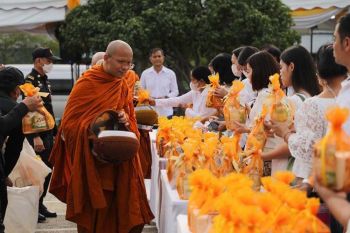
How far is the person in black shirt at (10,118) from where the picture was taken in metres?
4.05

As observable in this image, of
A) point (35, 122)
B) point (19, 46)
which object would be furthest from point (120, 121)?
point (19, 46)

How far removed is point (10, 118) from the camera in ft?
13.2

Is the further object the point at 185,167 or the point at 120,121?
the point at 120,121

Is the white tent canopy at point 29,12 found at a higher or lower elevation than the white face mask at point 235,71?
higher

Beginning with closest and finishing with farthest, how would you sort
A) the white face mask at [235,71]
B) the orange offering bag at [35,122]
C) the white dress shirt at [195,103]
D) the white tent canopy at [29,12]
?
the orange offering bag at [35,122], the white face mask at [235,71], the white dress shirt at [195,103], the white tent canopy at [29,12]

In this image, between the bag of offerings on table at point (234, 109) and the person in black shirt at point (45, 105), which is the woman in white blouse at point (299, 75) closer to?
Result: the bag of offerings on table at point (234, 109)

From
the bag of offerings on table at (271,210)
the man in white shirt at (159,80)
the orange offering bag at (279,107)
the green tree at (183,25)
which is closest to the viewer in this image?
the bag of offerings on table at (271,210)

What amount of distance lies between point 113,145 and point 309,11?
29.0 ft

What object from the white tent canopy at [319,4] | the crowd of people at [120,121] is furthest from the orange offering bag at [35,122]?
the white tent canopy at [319,4]

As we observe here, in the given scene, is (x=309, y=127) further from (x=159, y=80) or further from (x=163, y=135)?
(x=159, y=80)

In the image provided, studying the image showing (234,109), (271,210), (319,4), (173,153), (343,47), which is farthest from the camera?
(319,4)

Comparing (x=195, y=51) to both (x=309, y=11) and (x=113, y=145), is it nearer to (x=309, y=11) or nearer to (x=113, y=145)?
(x=309, y=11)

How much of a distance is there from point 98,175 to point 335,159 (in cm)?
312

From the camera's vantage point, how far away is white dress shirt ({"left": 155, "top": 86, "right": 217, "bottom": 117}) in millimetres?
6343
